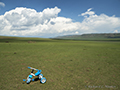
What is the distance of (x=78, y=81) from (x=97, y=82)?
1997 millimetres

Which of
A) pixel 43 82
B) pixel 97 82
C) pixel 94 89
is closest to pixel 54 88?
pixel 43 82

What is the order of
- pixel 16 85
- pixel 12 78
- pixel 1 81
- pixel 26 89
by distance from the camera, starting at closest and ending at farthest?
pixel 26 89 → pixel 16 85 → pixel 1 81 → pixel 12 78

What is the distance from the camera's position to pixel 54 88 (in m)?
6.72

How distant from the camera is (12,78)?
8.11 meters

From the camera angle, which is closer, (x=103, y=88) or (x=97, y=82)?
(x=103, y=88)

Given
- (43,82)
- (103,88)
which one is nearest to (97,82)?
(103,88)

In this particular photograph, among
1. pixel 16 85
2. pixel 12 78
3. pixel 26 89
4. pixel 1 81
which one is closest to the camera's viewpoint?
pixel 26 89

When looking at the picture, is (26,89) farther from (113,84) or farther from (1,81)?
(113,84)

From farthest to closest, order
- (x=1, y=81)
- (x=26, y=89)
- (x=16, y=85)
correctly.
Result: 1. (x=1, y=81)
2. (x=16, y=85)
3. (x=26, y=89)

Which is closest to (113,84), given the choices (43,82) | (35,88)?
(43,82)

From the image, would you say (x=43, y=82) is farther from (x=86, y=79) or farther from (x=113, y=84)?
(x=113, y=84)

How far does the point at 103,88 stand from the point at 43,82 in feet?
19.1

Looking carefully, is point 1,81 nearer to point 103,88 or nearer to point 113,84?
point 103,88

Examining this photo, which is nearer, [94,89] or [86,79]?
[94,89]
